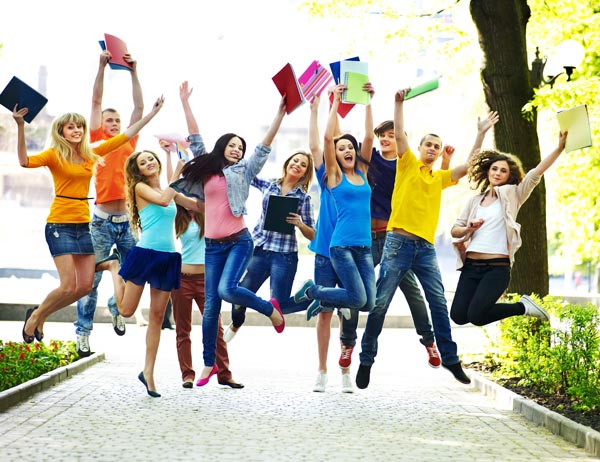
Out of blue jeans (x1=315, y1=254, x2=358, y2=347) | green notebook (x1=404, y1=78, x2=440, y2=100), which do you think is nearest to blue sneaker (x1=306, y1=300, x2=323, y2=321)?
blue jeans (x1=315, y1=254, x2=358, y2=347)

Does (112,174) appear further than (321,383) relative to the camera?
Yes

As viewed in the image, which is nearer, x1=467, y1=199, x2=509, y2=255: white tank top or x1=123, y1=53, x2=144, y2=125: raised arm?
x1=467, y1=199, x2=509, y2=255: white tank top

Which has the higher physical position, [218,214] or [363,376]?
[218,214]

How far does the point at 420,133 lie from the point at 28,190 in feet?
100

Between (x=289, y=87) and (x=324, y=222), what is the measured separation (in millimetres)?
1285

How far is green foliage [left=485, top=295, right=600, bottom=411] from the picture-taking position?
9.43 meters

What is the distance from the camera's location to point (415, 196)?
985cm

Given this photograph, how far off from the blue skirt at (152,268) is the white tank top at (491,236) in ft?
8.51

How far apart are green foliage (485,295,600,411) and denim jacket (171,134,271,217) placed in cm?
304

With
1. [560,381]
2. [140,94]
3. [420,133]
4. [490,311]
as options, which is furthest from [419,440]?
[420,133]

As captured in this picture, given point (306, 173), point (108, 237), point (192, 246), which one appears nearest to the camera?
point (192, 246)

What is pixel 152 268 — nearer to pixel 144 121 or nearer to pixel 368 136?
pixel 144 121

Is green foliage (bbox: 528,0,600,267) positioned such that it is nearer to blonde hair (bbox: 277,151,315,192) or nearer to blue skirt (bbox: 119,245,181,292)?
blonde hair (bbox: 277,151,315,192)

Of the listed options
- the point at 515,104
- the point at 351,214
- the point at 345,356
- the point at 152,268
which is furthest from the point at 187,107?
the point at 515,104
